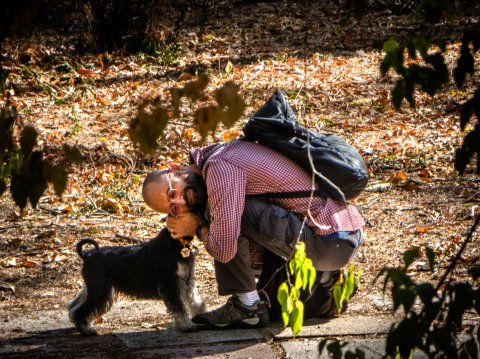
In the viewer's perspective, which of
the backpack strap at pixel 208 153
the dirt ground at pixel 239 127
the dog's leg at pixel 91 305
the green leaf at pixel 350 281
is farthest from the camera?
the dirt ground at pixel 239 127

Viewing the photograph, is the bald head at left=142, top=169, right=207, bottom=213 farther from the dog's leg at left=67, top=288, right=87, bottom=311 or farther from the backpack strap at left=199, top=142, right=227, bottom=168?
the dog's leg at left=67, top=288, right=87, bottom=311

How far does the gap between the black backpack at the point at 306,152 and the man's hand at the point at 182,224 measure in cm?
41

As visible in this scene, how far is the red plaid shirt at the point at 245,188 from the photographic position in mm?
4188

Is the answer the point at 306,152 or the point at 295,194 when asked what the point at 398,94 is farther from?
the point at 295,194

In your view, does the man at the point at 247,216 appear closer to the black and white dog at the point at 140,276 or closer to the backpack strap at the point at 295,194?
the backpack strap at the point at 295,194

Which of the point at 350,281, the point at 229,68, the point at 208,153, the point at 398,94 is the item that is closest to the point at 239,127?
the point at 229,68

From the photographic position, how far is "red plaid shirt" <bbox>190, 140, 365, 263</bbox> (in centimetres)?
419

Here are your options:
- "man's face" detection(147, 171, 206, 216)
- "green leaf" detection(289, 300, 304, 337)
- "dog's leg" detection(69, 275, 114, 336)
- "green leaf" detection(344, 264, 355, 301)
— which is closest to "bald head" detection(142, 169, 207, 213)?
"man's face" detection(147, 171, 206, 216)

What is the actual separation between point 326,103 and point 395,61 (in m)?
7.43

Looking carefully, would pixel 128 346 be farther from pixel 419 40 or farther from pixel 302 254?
pixel 419 40

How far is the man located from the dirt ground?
2.11ft

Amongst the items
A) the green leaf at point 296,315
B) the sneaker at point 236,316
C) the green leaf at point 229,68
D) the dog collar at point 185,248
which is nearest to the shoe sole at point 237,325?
the sneaker at point 236,316

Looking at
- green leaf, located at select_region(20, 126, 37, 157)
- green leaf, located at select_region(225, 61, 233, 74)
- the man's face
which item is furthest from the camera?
green leaf, located at select_region(225, 61, 233, 74)

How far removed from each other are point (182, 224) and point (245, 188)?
1.29 ft
